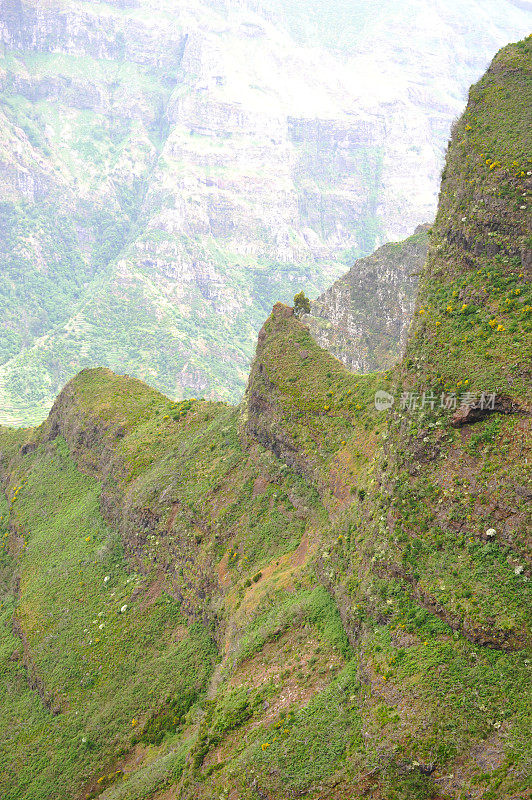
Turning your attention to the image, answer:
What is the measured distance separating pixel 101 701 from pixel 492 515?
36.3m

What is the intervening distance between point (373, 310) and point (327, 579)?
94.1 metres

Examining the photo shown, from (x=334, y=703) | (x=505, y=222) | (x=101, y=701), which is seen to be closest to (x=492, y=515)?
(x=334, y=703)

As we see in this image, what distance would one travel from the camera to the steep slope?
112125 millimetres

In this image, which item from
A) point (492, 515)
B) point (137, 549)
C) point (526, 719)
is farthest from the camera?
point (137, 549)

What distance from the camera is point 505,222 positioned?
31344mm

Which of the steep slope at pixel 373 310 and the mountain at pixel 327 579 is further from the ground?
the steep slope at pixel 373 310

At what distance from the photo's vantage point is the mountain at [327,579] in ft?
76.7

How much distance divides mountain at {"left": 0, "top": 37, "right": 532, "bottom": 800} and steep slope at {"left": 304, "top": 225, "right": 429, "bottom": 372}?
61934mm

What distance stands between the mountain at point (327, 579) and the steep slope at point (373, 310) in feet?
203

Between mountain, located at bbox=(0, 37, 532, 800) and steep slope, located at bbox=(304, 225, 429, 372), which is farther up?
steep slope, located at bbox=(304, 225, 429, 372)

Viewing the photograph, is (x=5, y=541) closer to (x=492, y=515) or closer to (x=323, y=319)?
(x=492, y=515)

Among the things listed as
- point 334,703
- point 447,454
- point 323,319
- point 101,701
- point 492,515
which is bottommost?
point 101,701

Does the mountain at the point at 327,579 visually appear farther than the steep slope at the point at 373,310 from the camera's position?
No

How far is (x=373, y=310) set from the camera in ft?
395
